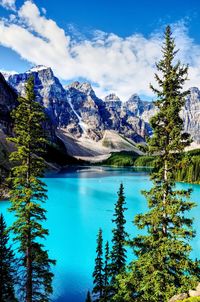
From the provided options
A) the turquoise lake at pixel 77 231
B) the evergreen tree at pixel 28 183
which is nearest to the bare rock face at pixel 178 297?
the evergreen tree at pixel 28 183

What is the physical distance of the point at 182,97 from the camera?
1502cm

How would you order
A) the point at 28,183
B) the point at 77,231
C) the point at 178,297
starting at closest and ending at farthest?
the point at 178,297, the point at 28,183, the point at 77,231

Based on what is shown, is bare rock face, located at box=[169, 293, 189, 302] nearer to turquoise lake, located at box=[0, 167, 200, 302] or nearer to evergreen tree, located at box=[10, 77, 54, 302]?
evergreen tree, located at box=[10, 77, 54, 302]

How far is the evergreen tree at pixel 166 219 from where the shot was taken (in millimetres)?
13850

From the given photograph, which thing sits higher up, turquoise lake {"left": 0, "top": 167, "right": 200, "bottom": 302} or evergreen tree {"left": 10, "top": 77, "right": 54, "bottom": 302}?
evergreen tree {"left": 10, "top": 77, "right": 54, "bottom": 302}

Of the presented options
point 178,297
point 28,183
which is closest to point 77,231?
point 28,183

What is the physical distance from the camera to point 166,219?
14648 mm

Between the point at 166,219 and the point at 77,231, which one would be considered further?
the point at 77,231

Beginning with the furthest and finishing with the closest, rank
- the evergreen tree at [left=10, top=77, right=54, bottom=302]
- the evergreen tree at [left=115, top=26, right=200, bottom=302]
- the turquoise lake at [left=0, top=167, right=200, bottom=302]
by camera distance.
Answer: the turquoise lake at [left=0, top=167, right=200, bottom=302] → the evergreen tree at [left=10, top=77, right=54, bottom=302] → the evergreen tree at [left=115, top=26, right=200, bottom=302]

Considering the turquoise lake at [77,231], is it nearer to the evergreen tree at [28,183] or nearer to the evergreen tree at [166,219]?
the evergreen tree at [28,183]

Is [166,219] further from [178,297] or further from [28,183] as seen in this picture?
[28,183]

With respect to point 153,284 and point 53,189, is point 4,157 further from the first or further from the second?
point 153,284

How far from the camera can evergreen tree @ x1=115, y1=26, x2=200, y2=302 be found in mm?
13850

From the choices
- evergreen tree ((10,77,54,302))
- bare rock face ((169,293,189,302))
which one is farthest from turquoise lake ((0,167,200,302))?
bare rock face ((169,293,189,302))
